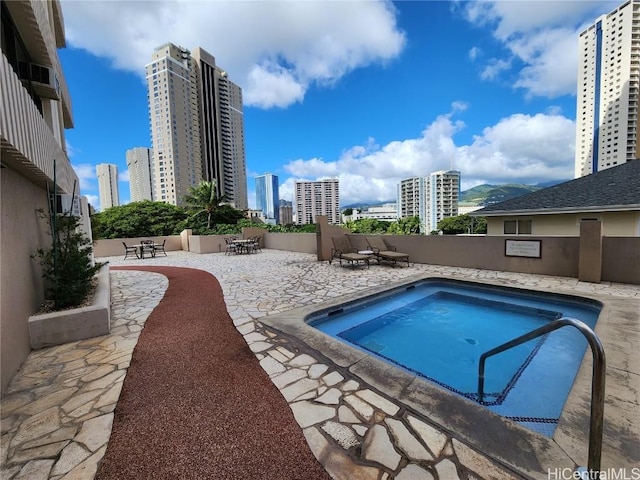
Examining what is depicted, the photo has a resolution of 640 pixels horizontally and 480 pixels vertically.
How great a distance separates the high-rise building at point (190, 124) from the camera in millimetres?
44312

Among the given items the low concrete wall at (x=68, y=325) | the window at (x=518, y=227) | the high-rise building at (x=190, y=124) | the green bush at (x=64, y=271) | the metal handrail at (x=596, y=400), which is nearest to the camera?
the metal handrail at (x=596, y=400)

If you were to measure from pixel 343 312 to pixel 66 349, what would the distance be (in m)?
4.26

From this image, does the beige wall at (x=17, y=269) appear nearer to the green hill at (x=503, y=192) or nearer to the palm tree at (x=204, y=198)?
the palm tree at (x=204, y=198)

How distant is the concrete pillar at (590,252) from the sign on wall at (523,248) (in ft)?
3.06

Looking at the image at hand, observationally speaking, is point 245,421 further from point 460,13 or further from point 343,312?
point 460,13

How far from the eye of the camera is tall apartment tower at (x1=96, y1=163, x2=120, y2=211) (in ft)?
141

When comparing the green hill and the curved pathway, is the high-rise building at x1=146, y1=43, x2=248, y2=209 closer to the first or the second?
the curved pathway

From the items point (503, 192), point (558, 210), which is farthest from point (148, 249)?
point (503, 192)

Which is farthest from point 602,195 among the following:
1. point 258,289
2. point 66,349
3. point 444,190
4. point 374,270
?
point 444,190

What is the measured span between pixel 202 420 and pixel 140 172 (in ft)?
212

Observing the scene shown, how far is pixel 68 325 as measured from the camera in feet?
12.0

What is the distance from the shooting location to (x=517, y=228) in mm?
12422

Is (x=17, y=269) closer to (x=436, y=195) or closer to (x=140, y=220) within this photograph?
(x=140, y=220)
